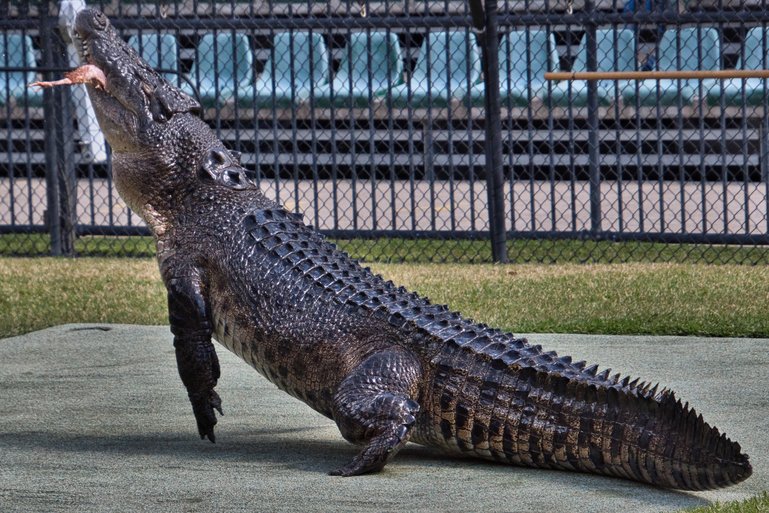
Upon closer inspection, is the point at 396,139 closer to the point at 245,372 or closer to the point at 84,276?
the point at 84,276

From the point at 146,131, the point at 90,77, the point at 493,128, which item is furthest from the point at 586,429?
the point at 493,128

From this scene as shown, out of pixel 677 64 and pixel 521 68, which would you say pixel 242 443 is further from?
pixel 521 68

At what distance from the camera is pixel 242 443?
179 inches

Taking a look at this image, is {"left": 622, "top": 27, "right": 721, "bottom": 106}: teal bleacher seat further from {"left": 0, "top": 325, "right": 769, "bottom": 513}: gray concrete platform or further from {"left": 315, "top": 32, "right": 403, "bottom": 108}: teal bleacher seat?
{"left": 0, "top": 325, "right": 769, "bottom": 513}: gray concrete platform

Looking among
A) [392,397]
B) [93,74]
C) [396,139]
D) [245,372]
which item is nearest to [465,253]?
[396,139]

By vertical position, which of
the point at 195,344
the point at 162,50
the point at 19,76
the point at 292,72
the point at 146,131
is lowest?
the point at 195,344

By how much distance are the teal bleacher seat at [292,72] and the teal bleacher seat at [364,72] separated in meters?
0.15

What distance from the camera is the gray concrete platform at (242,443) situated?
11.9 ft

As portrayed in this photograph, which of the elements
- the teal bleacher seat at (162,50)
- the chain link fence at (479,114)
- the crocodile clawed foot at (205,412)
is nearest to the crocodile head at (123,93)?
the crocodile clawed foot at (205,412)

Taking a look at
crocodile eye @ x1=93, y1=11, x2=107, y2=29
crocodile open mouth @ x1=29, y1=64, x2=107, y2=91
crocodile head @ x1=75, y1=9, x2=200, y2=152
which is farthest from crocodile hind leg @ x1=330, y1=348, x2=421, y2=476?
crocodile eye @ x1=93, y1=11, x2=107, y2=29

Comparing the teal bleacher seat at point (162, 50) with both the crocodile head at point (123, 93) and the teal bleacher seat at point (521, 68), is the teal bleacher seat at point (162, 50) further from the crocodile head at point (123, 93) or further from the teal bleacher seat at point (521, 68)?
the crocodile head at point (123, 93)

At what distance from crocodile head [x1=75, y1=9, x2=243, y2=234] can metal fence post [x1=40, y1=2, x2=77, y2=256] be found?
5531mm

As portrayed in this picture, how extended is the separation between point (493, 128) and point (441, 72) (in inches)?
47.0

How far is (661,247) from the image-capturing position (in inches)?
390
